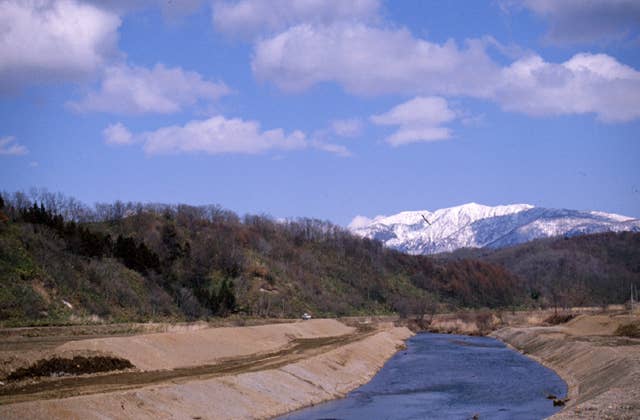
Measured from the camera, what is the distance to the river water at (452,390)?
36.1 m

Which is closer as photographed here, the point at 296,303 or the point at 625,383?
the point at 625,383

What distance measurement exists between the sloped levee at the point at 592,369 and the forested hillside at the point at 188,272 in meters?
43.8

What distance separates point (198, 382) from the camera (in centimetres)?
3466

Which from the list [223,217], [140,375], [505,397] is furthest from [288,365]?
[223,217]

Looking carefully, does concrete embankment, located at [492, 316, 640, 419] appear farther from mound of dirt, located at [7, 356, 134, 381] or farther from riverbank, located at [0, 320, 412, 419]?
mound of dirt, located at [7, 356, 134, 381]

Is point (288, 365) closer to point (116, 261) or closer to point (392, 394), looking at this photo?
point (392, 394)

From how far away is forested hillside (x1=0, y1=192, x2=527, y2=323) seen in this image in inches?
2938

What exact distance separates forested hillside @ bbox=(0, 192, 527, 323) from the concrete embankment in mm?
43489

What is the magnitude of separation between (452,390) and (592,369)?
35.4 feet

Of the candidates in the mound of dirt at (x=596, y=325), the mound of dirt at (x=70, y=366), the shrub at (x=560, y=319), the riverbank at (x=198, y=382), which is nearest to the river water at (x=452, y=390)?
the riverbank at (x=198, y=382)

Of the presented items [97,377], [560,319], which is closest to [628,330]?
[560,319]

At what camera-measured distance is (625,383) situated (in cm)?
3631

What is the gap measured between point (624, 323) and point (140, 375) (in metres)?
58.6

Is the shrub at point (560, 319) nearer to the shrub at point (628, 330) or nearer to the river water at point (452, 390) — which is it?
the shrub at point (628, 330)
